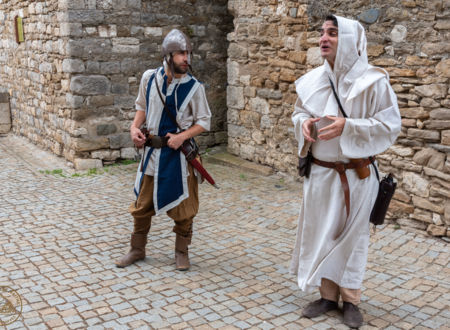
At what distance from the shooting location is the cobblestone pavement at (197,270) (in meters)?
3.36

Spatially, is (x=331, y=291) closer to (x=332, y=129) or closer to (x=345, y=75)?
(x=332, y=129)

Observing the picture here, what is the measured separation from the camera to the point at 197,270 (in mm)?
4137

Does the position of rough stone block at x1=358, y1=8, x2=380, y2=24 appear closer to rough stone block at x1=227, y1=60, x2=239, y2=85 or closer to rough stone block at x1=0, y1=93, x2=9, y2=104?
rough stone block at x1=227, y1=60, x2=239, y2=85

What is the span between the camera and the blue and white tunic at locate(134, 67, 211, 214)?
12.8 ft

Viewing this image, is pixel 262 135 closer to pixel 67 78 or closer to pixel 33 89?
pixel 67 78

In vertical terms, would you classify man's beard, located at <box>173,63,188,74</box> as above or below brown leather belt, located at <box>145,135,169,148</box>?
above

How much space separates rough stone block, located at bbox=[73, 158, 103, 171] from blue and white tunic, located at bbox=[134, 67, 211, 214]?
3761 millimetres

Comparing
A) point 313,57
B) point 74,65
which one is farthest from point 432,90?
point 74,65

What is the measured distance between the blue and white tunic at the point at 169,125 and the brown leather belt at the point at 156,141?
3 centimetres

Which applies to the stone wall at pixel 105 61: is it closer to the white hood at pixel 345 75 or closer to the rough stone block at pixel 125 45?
the rough stone block at pixel 125 45

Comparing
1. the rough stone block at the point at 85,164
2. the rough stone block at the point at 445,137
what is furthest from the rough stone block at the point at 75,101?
the rough stone block at the point at 445,137

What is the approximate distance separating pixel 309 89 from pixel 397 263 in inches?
72.4

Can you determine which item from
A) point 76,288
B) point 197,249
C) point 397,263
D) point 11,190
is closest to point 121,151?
point 11,190

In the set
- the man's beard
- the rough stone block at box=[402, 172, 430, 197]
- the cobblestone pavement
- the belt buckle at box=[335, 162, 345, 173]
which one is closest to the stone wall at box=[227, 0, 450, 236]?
the rough stone block at box=[402, 172, 430, 197]
